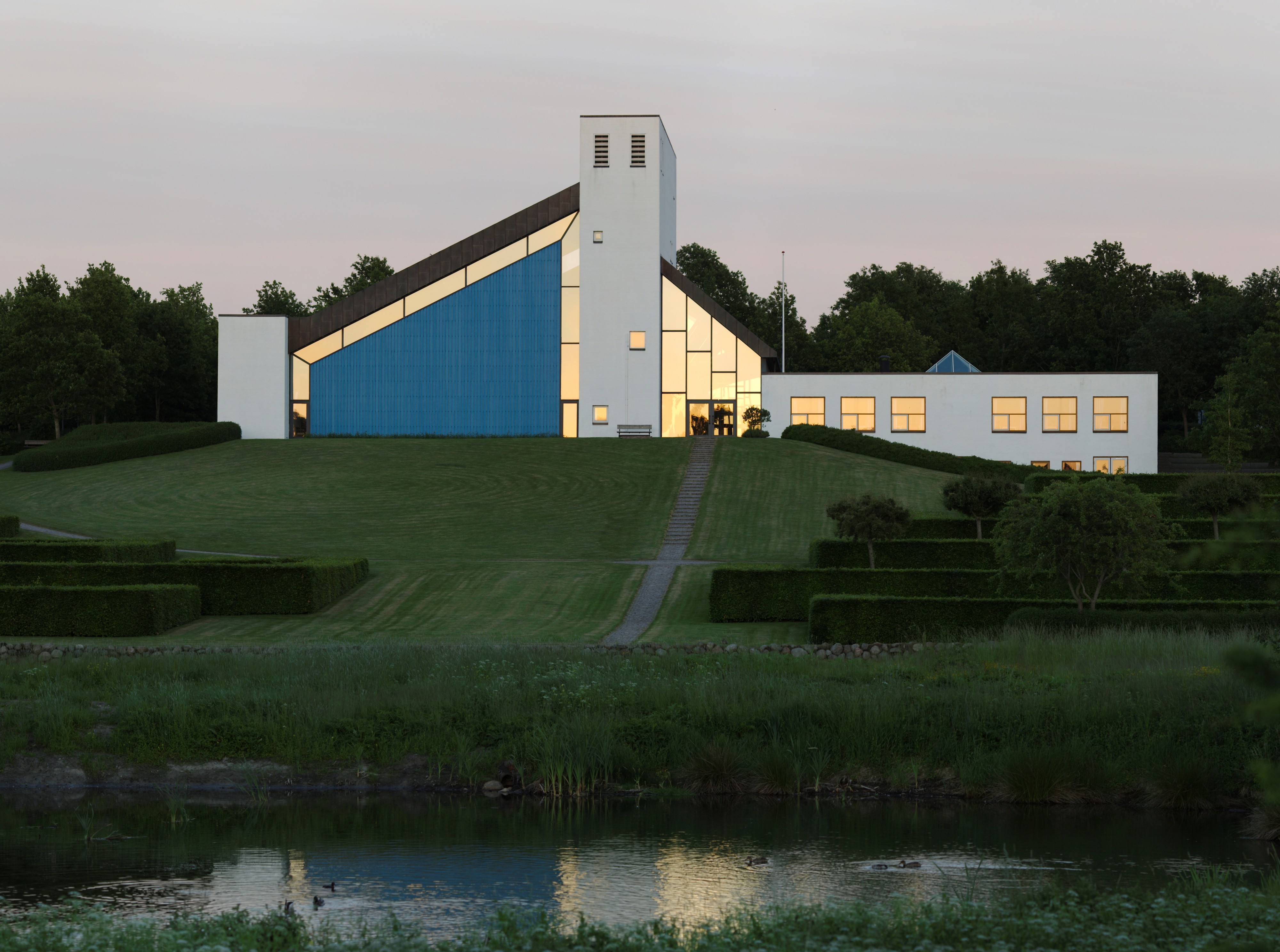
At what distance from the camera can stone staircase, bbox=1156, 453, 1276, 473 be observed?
189 feet

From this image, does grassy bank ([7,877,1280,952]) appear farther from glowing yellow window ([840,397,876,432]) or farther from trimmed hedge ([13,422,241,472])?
glowing yellow window ([840,397,876,432])

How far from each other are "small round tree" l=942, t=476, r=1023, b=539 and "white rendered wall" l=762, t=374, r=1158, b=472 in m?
20.0

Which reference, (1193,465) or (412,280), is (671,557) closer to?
(412,280)

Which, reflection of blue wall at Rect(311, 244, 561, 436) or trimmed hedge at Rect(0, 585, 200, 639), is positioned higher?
reflection of blue wall at Rect(311, 244, 561, 436)

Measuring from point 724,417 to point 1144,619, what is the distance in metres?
34.8

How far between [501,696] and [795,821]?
4154 millimetres

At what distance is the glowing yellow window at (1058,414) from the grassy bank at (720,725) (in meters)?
36.7

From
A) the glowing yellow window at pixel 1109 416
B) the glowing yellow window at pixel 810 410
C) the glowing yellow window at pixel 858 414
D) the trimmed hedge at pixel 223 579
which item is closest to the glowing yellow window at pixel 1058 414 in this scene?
the glowing yellow window at pixel 1109 416

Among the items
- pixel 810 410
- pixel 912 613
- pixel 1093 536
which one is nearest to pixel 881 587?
Result: pixel 912 613

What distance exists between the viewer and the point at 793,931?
8.38 metres

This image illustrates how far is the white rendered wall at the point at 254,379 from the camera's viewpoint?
172 feet

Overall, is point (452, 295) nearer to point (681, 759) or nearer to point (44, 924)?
point (681, 759)

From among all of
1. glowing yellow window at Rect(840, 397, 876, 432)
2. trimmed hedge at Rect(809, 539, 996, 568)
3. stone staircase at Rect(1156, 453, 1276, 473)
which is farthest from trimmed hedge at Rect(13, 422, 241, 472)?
stone staircase at Rect(1156, 453, 1276, 473)

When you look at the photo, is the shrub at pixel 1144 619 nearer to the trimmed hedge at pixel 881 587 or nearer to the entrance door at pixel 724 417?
the trimmed hedge at pixel 881 587
